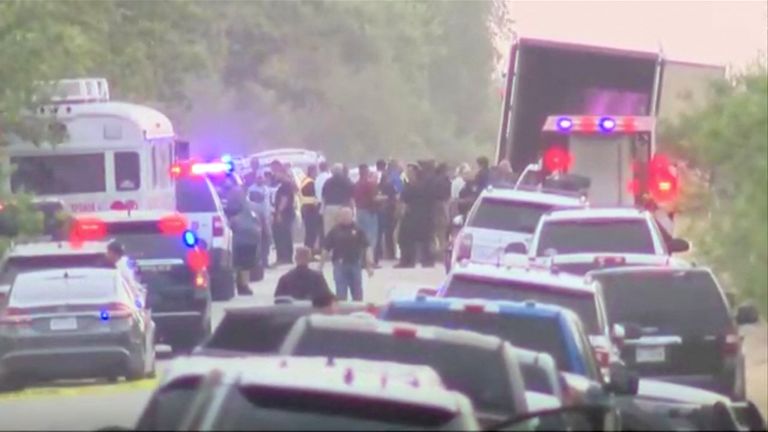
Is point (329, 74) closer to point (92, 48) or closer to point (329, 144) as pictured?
point (329, 144)

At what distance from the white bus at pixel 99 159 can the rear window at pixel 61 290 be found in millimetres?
8277

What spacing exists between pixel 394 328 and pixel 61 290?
1242cm

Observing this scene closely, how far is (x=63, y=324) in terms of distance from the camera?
24703 millimetres

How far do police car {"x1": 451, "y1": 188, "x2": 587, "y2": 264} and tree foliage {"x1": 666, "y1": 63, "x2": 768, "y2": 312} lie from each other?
10992 millimetres

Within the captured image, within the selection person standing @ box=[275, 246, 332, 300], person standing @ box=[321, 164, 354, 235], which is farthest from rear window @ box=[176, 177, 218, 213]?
person standing @ box=[275, 246, 332, 300]

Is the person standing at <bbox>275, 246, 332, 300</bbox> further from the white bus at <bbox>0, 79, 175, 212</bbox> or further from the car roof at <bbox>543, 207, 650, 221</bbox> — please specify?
the white bus at <bbox>0, 79, 175, 212</bbox>

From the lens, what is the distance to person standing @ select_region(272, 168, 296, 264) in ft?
128

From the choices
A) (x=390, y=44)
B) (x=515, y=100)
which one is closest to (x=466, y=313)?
(x=515, y=100)

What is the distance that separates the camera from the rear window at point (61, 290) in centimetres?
2481

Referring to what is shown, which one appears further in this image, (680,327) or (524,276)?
(680,327)

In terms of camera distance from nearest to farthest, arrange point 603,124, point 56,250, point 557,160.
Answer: point 56,250 → point 603,124 → point 557,160

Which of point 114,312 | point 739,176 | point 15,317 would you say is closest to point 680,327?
point 739,176

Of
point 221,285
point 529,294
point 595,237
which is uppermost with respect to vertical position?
point 529,294

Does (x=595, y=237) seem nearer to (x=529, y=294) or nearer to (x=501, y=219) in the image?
(x=501, y=219)
